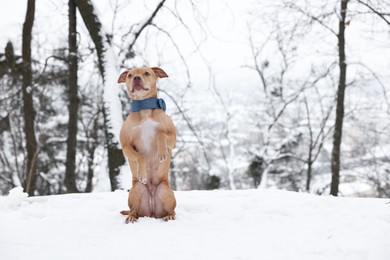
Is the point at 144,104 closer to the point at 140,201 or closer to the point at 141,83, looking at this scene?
the point at 141,83

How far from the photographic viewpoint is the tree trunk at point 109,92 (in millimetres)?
6410

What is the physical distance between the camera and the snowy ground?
2.72m

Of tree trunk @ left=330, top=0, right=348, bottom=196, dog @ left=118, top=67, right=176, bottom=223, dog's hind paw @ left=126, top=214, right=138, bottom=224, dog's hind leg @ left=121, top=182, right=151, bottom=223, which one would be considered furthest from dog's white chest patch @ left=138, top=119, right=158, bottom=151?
tree trunk @ left=330, top=0, right=348, bottom=196

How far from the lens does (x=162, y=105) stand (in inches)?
152

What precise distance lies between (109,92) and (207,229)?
386cm

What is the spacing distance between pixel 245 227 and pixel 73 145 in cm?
652

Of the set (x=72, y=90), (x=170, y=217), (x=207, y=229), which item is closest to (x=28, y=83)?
(x=72, y=90)

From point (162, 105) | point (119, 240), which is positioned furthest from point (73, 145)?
point (119, 240)

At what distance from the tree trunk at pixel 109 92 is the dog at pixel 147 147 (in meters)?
2.69

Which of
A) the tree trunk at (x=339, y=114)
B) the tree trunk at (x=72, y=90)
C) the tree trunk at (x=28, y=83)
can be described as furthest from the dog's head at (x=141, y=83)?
the tree trunk at (x=339, y=114)

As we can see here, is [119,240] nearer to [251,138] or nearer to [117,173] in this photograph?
[117,173]

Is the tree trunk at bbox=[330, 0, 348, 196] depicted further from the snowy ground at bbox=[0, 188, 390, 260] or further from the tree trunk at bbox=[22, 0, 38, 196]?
the tree trunk at bbox=[22, 0, 38, 196]

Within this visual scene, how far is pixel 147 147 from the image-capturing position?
12.3ft

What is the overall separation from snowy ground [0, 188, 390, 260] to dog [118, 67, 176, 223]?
18 cm
